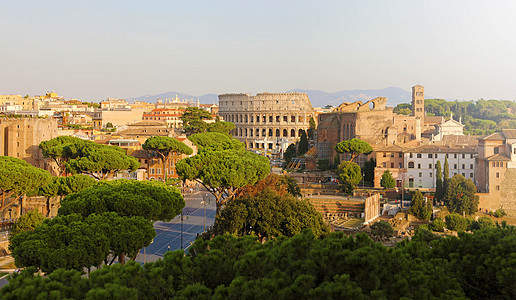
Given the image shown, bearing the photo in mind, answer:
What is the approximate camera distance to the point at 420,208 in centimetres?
3716

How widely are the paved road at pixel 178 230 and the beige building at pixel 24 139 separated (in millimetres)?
14739

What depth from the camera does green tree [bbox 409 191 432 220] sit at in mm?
36938

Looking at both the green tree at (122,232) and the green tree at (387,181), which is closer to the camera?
the green tree at (122,232)

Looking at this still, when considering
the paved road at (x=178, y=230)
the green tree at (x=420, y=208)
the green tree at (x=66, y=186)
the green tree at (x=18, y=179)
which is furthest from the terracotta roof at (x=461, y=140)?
the green tree at (x=18, y=179)

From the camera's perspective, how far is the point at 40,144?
4656cm

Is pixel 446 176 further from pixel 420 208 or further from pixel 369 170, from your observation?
pixel 369 170

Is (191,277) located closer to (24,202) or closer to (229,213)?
(229,213)

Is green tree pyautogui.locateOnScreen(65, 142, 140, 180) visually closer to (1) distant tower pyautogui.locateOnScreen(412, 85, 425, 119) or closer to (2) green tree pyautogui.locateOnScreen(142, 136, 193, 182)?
(2) green tree pyautogui.locateOnScreen(142, 136, 193, 182)

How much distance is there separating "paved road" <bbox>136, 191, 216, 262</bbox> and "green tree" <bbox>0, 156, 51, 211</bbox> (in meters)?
7.21

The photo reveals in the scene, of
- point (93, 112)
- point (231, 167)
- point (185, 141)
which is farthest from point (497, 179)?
point (93, 112)

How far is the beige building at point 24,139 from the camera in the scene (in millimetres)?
45438

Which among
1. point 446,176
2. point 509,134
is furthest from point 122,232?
point 509,134

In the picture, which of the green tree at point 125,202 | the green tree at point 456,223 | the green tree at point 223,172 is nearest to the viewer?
the green tree at point 125,202

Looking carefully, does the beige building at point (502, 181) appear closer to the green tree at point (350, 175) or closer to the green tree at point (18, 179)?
the green tree at point (350, 175)
